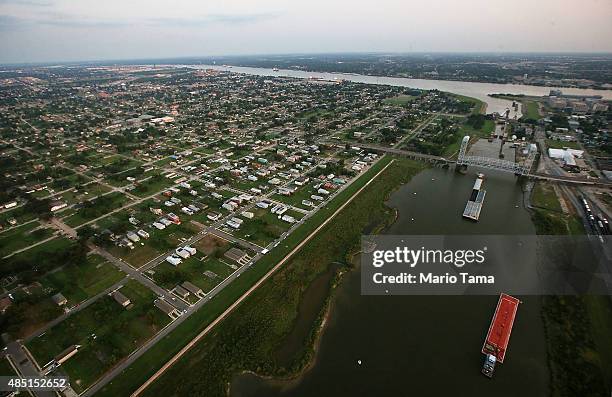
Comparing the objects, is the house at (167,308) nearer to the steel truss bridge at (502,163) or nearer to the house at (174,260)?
the house at (174,260)

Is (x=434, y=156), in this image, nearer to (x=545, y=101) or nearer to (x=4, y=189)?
(x=4, y=189)

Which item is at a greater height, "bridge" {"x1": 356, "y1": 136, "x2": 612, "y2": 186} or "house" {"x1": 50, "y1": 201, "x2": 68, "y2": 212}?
"bridge" {"x1": 356, "y1": 136, "x2": 612, "y2": 186}

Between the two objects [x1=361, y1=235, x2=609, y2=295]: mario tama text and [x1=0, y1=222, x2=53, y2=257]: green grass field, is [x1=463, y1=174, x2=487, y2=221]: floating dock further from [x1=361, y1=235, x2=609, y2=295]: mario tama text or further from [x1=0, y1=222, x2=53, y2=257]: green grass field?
[x1=0, y1=222, x2=53, y2=257]: green grass field

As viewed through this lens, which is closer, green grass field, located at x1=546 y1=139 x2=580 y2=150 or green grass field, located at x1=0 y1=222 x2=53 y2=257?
green grass field, located at x1=0 y1=222 x2=53 y2=257

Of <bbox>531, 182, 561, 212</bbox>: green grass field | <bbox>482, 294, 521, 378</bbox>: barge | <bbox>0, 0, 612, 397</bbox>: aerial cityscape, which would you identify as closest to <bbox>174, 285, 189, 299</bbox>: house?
<bbox>0, 0, 612, 397</bbox>: aerial cityscape

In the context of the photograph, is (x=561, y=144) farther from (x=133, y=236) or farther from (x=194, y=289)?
(x=133, y=236)

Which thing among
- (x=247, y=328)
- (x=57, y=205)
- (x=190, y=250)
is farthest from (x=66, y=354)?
(x=57, y=205)

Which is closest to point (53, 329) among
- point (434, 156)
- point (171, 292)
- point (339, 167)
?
point (171, 292)
